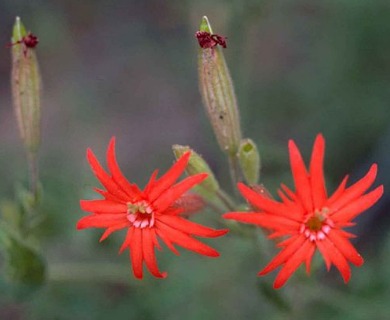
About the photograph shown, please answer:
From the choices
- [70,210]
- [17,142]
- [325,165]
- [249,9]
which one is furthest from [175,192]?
[17,142]

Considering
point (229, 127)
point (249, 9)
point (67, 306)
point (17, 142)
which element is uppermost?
point (249, 9)

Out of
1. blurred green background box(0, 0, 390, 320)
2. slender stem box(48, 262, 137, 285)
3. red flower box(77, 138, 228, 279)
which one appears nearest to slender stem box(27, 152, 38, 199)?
blurred green background box(0, 0, 390, 320)

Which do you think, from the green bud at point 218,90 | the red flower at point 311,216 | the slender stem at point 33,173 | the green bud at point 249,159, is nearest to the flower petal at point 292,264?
the red flower at point 311,216

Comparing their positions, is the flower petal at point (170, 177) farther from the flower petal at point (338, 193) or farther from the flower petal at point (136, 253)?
the flower petal at point (338, 193)

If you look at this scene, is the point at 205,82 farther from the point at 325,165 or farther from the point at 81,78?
the point at 81,78

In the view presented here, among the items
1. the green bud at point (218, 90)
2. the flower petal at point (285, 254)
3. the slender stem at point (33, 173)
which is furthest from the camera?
the slender stem at point (33, 173)

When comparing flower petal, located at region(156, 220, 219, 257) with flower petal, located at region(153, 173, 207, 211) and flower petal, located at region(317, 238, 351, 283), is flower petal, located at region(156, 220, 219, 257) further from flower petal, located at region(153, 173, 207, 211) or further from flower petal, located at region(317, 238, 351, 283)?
flower petal, located at region(317, 238, 351, 283)
